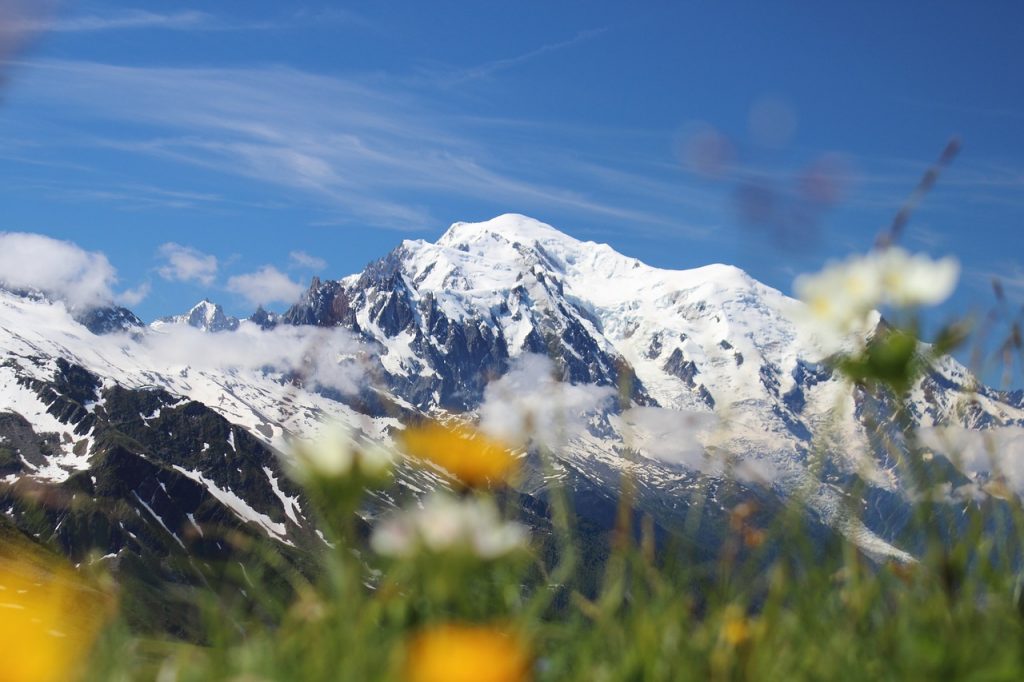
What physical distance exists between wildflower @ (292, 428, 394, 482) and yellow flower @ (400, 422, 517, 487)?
17 cm

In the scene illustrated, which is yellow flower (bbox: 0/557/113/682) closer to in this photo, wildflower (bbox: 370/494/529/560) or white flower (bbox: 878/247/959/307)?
wildflower (bbox: 370/494/529/560)

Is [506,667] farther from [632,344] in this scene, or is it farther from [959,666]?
[632,344]

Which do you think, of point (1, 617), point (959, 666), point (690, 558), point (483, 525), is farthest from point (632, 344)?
point (1, 617)

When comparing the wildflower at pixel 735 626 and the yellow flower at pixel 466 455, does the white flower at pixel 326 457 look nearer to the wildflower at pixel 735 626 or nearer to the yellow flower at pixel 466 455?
the yellow flower at pixel 466 455

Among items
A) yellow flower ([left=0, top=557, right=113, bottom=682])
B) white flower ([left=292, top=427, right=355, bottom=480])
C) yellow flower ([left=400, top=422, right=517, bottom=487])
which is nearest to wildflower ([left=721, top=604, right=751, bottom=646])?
yellow flower ([left=400, top=422, right=517, bottom=487])

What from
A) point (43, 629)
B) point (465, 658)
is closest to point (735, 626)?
point (465, 658)

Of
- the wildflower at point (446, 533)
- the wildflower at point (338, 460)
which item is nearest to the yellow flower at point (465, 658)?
the wildflower at point (446, 533)

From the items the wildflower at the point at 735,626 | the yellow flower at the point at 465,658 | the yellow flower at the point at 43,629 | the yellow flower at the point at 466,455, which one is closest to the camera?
the yellow flower at the point at 465,658

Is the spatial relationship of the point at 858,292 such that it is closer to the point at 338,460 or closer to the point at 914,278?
the point at 914,278

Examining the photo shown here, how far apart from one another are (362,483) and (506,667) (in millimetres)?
957

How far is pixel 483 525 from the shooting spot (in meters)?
3.32

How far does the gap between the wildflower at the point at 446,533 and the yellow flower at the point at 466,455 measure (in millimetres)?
195

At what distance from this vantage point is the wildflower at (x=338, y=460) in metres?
3.43

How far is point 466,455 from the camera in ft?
12.0
